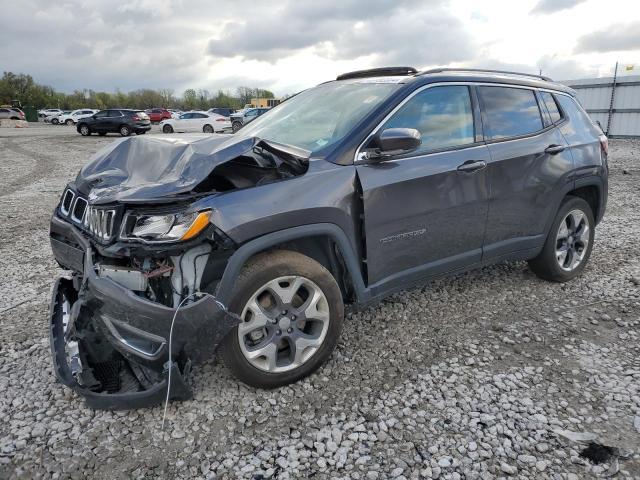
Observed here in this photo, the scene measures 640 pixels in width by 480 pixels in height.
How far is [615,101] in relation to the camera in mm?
19844

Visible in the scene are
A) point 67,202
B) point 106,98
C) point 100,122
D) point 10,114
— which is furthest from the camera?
point 106,98

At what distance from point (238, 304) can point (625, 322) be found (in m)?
3.06

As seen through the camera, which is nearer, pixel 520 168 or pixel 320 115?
pixel 320 115

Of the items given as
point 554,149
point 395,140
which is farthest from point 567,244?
point 395,140

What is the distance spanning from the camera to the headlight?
247cm

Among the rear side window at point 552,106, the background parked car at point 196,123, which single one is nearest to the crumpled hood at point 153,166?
the rear side window at point 552,106

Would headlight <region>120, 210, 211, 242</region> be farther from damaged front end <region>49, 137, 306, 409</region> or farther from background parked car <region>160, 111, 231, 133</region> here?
background parked car <region>160, 111, 231, 133</region>

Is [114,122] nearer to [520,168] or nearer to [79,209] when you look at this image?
[79,209]

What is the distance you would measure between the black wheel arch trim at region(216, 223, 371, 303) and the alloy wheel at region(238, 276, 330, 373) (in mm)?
179

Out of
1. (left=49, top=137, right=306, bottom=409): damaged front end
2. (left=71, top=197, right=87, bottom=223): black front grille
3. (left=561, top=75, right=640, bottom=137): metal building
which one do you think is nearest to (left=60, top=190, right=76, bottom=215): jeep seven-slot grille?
(left=71, top=197, right=87, bottom=223): black front grille

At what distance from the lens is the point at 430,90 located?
11.3 ft

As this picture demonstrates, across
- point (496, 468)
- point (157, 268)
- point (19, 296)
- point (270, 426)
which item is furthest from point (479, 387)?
point (19, 296)

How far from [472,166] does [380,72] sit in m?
1.11

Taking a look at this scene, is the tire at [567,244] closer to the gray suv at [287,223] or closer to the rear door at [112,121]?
the gray suv at [287,223]
